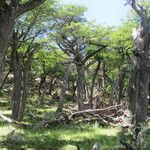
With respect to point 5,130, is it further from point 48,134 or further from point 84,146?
point 84,146

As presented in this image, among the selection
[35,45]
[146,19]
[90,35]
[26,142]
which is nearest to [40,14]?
[35,45]

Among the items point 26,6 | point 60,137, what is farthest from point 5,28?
point 60,137

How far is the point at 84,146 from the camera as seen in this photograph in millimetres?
13977

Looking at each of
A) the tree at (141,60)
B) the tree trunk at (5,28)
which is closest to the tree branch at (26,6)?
the tree trunk at (5,28)

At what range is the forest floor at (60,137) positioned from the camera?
45.6ft

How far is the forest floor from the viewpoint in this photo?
1390cm

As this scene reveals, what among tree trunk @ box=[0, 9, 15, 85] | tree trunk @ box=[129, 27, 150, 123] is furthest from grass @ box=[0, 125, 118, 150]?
tree trunk @ box=[0, 9, 15, 85]

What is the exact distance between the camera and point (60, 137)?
16250 mm

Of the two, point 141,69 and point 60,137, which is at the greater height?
point 141,69

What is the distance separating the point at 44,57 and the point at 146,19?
18.9 meters

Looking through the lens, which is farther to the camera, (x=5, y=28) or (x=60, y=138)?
(x=60, y=138)

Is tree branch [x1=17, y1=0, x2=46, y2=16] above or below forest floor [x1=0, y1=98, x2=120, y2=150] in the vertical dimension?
above

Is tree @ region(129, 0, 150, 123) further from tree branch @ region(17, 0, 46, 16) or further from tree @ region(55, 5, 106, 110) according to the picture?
tree @ region(55, 5, 106, 110)

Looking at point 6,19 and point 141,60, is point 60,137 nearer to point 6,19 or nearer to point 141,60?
point 141,60
